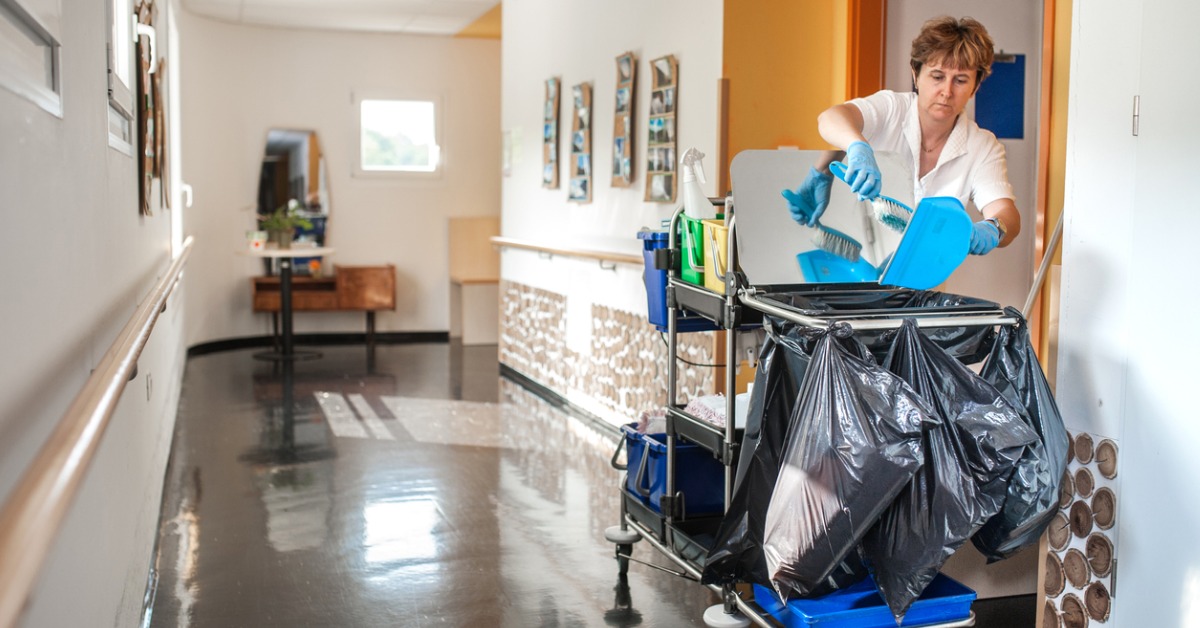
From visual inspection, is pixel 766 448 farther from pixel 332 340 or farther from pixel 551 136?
pixel 332 340

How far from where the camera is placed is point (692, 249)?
10.7ft

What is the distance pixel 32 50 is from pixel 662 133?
12.2 feet

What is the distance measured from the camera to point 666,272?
3.45m

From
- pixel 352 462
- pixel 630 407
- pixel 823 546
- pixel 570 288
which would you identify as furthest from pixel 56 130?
pixel 570 288

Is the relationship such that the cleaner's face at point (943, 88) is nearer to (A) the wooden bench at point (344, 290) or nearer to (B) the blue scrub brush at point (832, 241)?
(B) the blue scrub brush at point (832, 241)

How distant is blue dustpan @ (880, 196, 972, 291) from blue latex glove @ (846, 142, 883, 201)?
0.53ft

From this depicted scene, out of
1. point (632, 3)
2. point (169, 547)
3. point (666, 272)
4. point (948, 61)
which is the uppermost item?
point (632, 3)

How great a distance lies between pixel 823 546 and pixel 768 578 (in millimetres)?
352

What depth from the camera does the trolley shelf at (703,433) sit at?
297 cm

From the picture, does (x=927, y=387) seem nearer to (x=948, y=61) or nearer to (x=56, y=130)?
(x=948, y=61)

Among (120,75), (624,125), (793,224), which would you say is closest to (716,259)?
(793,224)

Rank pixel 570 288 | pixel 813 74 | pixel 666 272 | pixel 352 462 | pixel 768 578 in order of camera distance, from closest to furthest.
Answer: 1. pixel 768 578
2. pixel 666 272
3. pixel 813 74
4. pixel 352 462
5. pixel 570 288

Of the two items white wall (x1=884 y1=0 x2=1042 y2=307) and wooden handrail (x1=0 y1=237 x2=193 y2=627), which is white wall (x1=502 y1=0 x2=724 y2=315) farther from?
wooden handrail (x1=0 y1=237 x2=193 y2=627)

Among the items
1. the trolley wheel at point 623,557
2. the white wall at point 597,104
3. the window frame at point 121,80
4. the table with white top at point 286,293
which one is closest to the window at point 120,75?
the window frame at point 121,80
